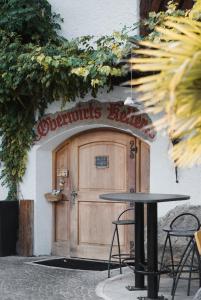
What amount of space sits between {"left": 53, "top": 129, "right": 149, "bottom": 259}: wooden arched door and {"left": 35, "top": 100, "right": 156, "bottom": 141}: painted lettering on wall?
307 millimetres

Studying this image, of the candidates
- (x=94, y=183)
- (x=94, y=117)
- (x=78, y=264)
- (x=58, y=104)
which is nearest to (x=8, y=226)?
(x=78, y=264)

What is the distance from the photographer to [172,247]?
6348 mm

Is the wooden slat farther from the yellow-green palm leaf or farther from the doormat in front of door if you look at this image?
the yellow-green palm leaf

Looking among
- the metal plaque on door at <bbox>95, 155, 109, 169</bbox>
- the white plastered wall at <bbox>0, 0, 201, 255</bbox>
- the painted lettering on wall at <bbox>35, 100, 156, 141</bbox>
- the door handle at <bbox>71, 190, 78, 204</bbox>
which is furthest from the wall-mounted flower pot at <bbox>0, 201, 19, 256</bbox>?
the metal plaque on door at <bbox>95, 155, 109, 169</bbox>

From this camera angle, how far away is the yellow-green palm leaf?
5.15ft

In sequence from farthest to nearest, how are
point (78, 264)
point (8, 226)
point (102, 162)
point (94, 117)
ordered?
point (8, 226)
point (102, 162)
point (94, 117)
point (78, 264)

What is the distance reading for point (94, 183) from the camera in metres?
8.22

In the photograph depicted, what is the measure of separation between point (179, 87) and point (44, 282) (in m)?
5.34

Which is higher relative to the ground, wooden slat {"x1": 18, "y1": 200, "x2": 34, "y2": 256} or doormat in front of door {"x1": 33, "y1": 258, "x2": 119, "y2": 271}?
wooden slat {"x1": 18, "y1": 200, "x2": 34, "y2": 256}

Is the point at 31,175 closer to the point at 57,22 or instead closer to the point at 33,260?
the point at 33,260

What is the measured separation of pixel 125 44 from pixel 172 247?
2.52 meters

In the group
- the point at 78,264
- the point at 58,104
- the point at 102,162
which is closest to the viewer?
the point at 78,264

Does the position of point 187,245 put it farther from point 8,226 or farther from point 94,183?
point 8,226

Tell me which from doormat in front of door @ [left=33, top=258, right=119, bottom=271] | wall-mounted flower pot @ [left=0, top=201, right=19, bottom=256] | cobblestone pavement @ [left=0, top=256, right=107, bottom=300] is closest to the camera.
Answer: cobblestone pavement @ [left=0, top=256, right=107, bottom=300]
